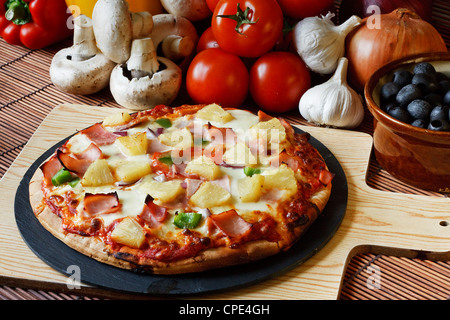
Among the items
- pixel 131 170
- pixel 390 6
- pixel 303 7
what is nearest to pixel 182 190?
pixel 131 170

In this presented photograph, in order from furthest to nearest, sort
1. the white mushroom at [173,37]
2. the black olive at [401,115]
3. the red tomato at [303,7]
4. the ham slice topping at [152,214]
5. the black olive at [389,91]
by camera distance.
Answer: the white mushroom at [173,37], the red tomato at [303,7], the black olive at [389,91], the black olive at [401,115], the ham slice topping at [152,214]

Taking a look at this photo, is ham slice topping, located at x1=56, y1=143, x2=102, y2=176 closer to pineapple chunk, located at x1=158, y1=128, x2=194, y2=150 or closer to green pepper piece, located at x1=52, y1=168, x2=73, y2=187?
green pepper piece, located at x1=52, y1=168, x2=73, y2=187

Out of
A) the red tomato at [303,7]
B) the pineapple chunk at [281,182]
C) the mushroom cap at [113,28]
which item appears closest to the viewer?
the pineapple chunk at [281,182]

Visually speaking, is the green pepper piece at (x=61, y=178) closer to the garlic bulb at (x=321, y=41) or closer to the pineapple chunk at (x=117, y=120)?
the pineapple chunk at (x=117, y=120)

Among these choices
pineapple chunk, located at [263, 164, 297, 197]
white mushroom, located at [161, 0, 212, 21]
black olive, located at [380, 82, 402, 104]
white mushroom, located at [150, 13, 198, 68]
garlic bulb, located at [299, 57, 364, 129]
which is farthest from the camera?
white mushroom, located at [161, 0, 212, 21]

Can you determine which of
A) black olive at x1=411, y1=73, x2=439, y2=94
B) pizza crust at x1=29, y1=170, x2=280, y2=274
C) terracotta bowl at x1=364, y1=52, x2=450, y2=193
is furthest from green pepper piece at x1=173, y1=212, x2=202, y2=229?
black olive at x1=411, y1=73, x2=439, y2=94

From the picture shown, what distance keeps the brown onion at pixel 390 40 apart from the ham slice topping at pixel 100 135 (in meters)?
1.16

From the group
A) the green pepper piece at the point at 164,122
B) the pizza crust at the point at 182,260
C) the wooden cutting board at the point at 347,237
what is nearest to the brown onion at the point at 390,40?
the wooden cutting board at the point at 347,237

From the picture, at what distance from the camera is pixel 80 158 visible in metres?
2.09

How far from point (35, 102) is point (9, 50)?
2.47 feet

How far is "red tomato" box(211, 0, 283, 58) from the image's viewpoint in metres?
2.46

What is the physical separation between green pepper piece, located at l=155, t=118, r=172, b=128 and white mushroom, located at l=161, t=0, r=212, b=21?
2.79ft

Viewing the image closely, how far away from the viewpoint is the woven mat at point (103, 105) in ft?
5.70

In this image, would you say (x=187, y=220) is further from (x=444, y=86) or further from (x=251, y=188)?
(x=444, y=86)
